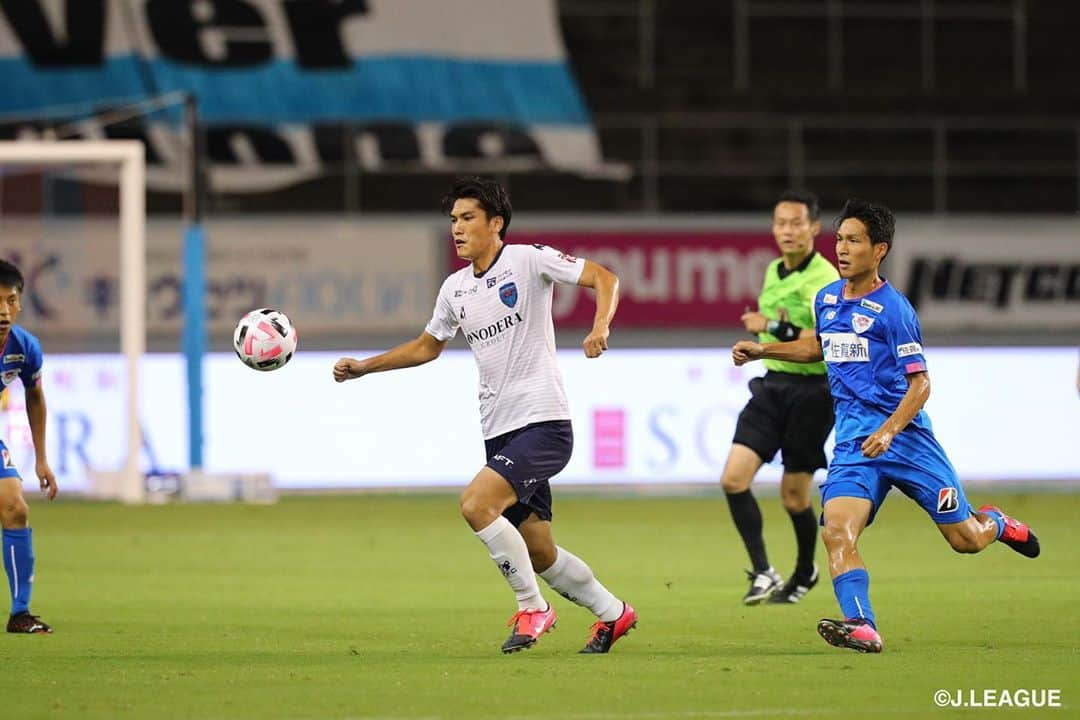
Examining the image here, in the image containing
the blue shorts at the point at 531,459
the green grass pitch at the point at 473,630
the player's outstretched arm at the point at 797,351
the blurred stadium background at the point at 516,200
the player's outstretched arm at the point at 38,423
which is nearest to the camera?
the green grass pitch at the point at 473,630

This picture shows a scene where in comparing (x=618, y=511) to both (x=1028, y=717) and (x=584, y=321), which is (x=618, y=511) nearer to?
(x=584, y=321)

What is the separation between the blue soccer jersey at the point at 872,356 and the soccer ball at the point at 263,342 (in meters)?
→ 2.57

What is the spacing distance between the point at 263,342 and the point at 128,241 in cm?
1074

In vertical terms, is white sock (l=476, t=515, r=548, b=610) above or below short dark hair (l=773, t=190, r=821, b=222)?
below

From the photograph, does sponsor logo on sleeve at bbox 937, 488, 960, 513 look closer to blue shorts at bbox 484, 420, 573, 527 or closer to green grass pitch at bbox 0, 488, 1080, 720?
green grass pitch at bbox 0, 488, 1080, 720

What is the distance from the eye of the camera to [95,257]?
2086cm

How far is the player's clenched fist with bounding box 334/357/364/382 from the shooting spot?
8820 millimetres

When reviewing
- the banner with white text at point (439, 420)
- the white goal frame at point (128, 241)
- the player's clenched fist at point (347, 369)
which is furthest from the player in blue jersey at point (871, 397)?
the banner with white text at point (439, 420)

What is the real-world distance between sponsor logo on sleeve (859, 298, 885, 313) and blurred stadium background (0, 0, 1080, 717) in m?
10.5

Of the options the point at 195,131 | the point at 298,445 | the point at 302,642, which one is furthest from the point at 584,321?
the point at 302,642

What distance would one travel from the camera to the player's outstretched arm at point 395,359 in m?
8.85

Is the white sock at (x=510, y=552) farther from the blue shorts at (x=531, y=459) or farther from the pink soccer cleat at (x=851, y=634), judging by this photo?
the pink soccer cleat at (x=851, y=634)

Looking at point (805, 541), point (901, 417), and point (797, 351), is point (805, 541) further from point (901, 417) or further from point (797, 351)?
point (901, 417)

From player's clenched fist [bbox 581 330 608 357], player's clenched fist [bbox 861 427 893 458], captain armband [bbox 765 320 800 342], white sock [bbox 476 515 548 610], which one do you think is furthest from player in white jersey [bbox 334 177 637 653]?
captain armband [bbox 765 320 800 342]
